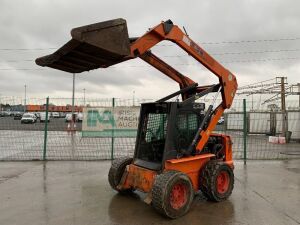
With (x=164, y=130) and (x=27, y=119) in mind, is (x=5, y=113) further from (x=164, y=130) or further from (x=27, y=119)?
(x=164, y=130)

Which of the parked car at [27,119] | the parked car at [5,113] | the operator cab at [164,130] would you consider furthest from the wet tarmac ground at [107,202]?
the parked car at [27,119]

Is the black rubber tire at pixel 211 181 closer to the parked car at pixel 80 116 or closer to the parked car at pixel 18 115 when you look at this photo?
the parked car at pixel 80 116

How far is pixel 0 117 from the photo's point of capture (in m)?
12.4

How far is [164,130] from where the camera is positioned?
21.5 feet

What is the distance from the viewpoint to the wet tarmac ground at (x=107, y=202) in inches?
210

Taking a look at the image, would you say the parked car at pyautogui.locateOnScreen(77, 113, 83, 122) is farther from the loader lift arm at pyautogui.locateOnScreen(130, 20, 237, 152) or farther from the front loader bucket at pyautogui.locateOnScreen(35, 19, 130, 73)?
the front loader bucket at pyautogui.locateOnScreen(35, 19, 130, 73)

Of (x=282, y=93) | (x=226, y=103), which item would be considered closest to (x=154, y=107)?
(x=226, y=103)

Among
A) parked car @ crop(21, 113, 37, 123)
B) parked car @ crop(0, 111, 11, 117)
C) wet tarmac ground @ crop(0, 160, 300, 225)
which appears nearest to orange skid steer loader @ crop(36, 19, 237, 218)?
wet tarmac ground @ crop(0, 160, 300, 225)

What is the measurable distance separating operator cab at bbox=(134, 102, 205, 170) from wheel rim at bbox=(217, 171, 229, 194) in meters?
1.01

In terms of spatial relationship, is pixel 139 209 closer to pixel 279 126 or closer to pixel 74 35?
pixel 74 35

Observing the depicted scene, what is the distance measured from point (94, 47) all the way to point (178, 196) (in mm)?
2999

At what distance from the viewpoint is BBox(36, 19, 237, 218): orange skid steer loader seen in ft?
15.9

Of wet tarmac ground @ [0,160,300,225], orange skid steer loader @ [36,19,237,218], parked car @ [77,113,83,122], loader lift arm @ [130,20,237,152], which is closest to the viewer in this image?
orange skid steer loader @ [36,19,237,218]

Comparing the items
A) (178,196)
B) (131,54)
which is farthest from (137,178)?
(131,54)
